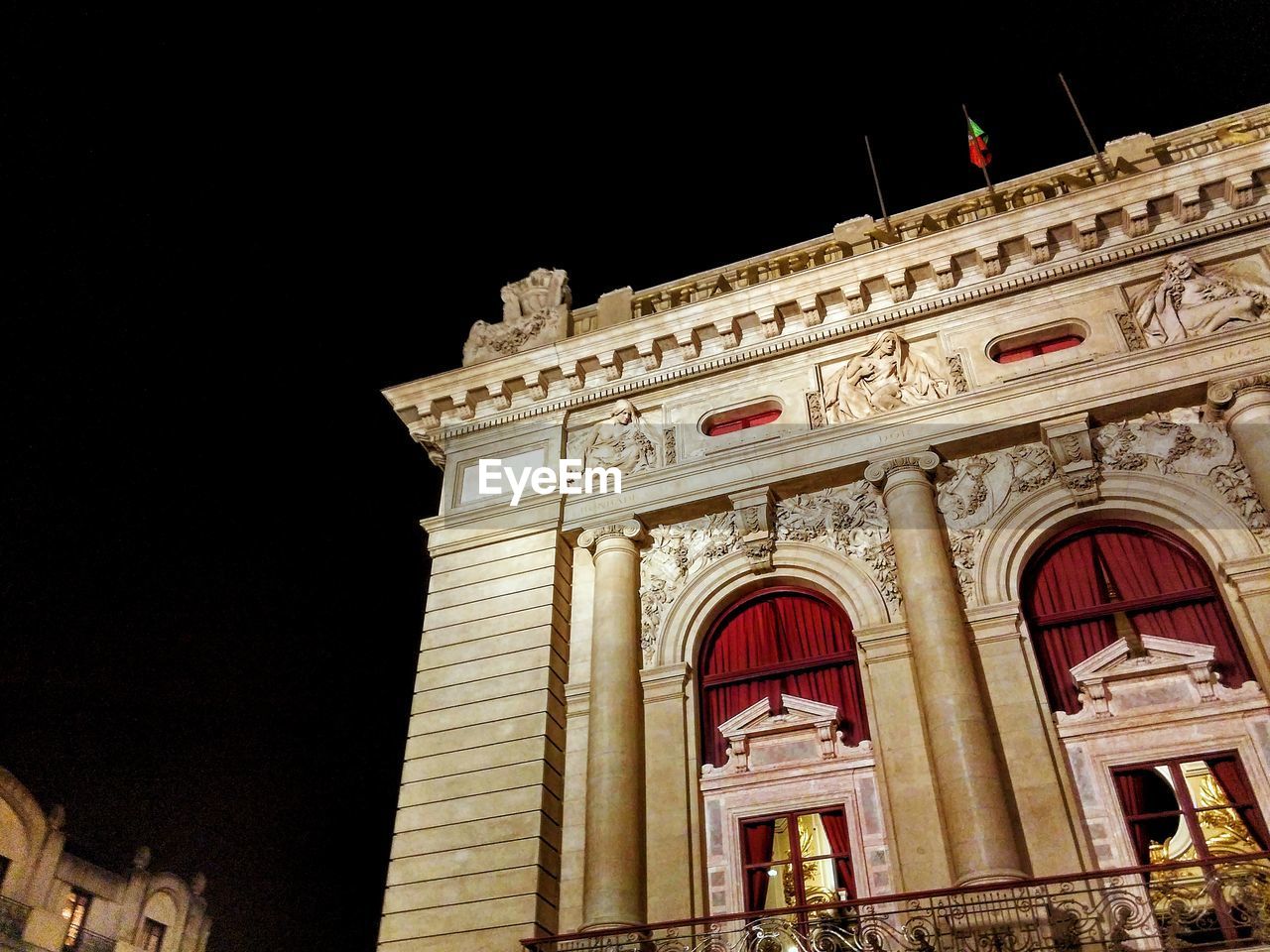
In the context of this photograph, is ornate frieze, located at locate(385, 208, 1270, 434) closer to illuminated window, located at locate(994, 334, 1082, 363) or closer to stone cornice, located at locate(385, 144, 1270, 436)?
stone cornice, located at locate(385, 144, 1270, 436)

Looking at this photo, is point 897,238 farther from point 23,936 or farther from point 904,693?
point 23,936

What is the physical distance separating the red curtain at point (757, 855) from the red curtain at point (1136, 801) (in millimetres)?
3931

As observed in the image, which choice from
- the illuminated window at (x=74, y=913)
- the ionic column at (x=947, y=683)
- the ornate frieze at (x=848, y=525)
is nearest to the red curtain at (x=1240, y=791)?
the ionic column at (x=947, y=683)

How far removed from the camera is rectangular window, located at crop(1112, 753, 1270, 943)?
973 centimetres

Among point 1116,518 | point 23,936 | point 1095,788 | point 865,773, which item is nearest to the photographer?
point 1095,788

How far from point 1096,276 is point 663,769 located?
916 centimetres

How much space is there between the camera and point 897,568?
1397 cm

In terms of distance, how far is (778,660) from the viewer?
14555mm

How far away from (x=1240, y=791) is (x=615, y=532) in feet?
27.4

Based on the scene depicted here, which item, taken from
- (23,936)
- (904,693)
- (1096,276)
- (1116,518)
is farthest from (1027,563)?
(23,936)

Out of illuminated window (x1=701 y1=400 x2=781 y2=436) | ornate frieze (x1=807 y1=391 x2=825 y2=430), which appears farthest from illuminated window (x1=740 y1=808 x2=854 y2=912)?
illuminated window (x1=701 y1=400 x2=781 y2=436)

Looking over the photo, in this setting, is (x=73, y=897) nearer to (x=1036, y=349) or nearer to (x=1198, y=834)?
(x=1036, y=349)

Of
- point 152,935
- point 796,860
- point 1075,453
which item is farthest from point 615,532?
point 152,935

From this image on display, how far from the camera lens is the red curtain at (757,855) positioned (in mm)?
12617
